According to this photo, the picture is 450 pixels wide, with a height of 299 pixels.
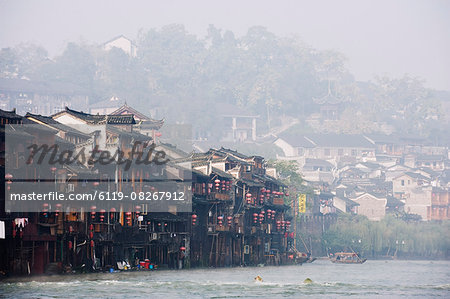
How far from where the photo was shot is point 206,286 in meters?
55.0

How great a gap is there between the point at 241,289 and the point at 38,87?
373ft

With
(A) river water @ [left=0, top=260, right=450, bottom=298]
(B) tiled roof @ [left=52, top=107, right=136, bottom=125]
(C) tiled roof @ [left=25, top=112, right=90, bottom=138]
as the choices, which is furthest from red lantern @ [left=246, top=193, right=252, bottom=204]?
(C) tiled roof @ [left=25, top=112, right=90, bottom=138]

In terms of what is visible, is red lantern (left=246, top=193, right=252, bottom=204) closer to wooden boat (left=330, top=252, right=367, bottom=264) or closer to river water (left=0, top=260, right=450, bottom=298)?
river water (left=0, top=260, right=450, bottom=298)

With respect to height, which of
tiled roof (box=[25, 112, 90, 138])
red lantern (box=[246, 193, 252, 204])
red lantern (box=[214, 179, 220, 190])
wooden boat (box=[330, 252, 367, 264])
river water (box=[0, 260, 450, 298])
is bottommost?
wooden boat (box=[330, 252, 367, 264])

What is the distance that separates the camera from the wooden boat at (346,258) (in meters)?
103

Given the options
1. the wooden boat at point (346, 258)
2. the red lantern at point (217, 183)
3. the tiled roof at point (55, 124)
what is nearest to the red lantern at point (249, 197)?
the red lantern at point (217, 183)

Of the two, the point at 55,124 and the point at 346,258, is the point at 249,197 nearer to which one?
the point at 55,124

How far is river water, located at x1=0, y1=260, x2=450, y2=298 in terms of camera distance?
48.6m

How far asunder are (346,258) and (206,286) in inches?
2021

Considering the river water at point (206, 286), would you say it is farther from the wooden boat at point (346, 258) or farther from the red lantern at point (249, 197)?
the wooden boat at point (346, 258)

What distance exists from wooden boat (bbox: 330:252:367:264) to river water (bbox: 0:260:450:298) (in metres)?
32.1

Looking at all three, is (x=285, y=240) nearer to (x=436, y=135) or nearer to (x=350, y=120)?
(x=350, y=120)

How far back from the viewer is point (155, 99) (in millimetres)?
181250

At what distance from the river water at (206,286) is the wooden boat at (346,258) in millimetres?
32141
